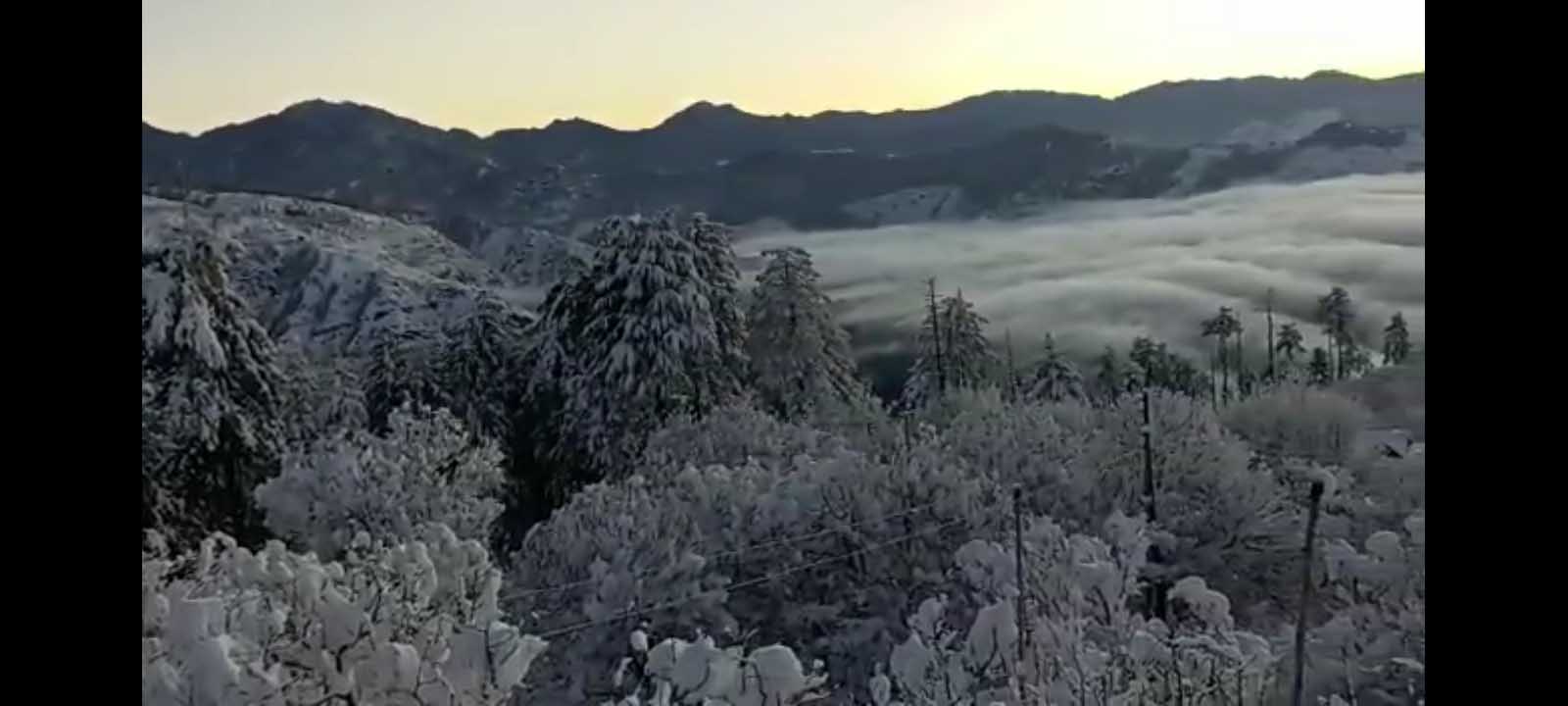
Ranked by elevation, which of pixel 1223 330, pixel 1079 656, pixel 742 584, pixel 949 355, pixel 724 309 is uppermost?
pixel 724 309

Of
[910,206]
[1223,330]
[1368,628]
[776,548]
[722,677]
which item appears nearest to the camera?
[722,677]

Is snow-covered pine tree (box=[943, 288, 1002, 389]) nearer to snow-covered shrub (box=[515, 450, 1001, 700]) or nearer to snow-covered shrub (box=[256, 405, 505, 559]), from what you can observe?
snow-covered shrub (box=[515, 450, 1001, 700])

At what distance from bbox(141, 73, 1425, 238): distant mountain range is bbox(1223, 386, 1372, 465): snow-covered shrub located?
1005mm

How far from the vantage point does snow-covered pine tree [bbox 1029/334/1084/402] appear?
25.0 feet

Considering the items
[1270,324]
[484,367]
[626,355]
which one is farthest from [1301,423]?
[484,367]

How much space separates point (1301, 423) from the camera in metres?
7.19

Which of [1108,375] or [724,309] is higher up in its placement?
[724,309]

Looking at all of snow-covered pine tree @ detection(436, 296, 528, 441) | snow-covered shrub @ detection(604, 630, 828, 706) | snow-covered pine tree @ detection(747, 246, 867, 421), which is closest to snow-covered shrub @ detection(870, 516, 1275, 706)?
snow-covered shrub @ detection(604, 630, 828, 706)

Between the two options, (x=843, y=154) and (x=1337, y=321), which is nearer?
(x=843, y=154)

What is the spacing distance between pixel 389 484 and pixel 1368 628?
573cm

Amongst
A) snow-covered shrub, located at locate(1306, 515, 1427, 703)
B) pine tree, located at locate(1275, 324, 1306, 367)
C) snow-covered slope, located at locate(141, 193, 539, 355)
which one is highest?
snow-covered slope, located at locate(141, 193, 539, 355)

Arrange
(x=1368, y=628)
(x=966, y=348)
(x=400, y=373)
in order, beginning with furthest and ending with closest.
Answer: (x=400, y=373) → (x=966, y=348) → (x=1368, y=628)

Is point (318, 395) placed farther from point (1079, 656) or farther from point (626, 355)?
point (1079, 656)
